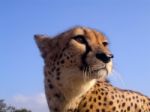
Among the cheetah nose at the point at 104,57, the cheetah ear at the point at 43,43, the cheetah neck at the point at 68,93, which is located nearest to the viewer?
the cheetah nose at the point at 104,57

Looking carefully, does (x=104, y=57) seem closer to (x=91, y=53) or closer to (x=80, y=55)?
(x=91, y=53)

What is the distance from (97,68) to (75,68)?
265 millimetres

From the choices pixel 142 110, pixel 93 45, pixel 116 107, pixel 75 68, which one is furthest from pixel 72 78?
pixel 142 110

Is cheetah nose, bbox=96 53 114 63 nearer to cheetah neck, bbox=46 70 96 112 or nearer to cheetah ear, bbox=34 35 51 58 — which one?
cheetah neck, bbox=46 70 96 112

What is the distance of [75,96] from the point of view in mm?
4383

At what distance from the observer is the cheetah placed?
4.17m

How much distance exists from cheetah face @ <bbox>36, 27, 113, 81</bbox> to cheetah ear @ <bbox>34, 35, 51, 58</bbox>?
85 millimetres

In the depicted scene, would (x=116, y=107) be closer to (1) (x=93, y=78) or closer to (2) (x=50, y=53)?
(1) (x=93, y=78)

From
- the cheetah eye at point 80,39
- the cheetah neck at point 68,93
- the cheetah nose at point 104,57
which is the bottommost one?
the cheetah neck at point 68,93

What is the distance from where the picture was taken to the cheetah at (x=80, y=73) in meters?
4.17

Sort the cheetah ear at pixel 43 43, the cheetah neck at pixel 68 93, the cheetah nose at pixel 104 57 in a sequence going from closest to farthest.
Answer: the cheetah nose at pixel 104 57 < the cheetah neck at pixel 68 93 < the cheetah ear at pixel 43 43

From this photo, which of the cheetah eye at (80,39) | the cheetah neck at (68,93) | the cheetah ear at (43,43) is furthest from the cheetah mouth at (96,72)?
Result: the cheetah ear at (43,43)

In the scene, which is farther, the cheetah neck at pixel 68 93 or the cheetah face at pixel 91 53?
the cheetah neck at pixel 68 93

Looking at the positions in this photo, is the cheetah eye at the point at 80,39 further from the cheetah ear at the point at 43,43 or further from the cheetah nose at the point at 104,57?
the cheetah ear at the point at 43,43
